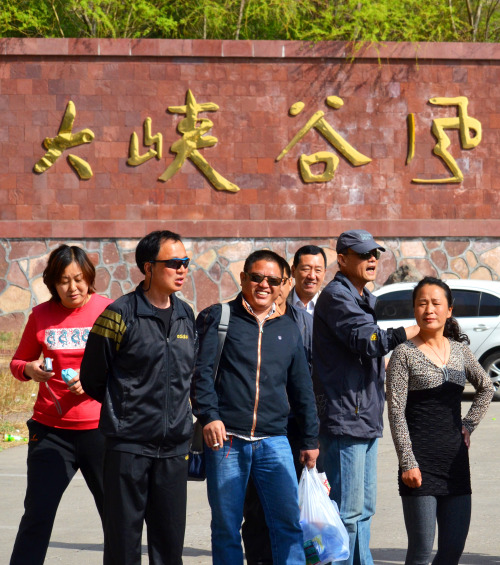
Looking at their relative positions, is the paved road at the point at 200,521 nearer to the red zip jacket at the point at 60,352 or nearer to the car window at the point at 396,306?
the red zip jacket at the point at 60,352

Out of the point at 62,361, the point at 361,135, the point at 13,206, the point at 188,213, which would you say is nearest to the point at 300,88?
the point at 361,135

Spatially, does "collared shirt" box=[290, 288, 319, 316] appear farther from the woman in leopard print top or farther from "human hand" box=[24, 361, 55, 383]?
"human hand" box=[24, 361, 55, 383]

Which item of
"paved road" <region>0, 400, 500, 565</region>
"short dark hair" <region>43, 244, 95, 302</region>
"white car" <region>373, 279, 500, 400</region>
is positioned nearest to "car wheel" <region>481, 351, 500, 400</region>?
"white car" <region>373, 279, 500, 400</region>

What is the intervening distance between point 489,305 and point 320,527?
33.1ft

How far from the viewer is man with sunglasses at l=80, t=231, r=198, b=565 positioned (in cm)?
493

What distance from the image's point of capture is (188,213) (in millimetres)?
19312

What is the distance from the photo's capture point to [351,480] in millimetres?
5598

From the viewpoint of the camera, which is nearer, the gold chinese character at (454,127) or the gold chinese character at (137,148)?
the gold chinese character at (137,148)

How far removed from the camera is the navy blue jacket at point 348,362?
5484 mm

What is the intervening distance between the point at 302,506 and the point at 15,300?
14.3m

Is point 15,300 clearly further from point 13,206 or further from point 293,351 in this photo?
point 293,351

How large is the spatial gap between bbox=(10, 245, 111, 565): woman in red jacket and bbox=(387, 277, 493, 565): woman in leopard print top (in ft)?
5.10

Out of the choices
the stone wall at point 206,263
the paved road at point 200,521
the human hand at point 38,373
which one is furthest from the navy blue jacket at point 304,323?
the stone wall at point 206,263

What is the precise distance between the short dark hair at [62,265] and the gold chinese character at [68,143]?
1343 centimetres
